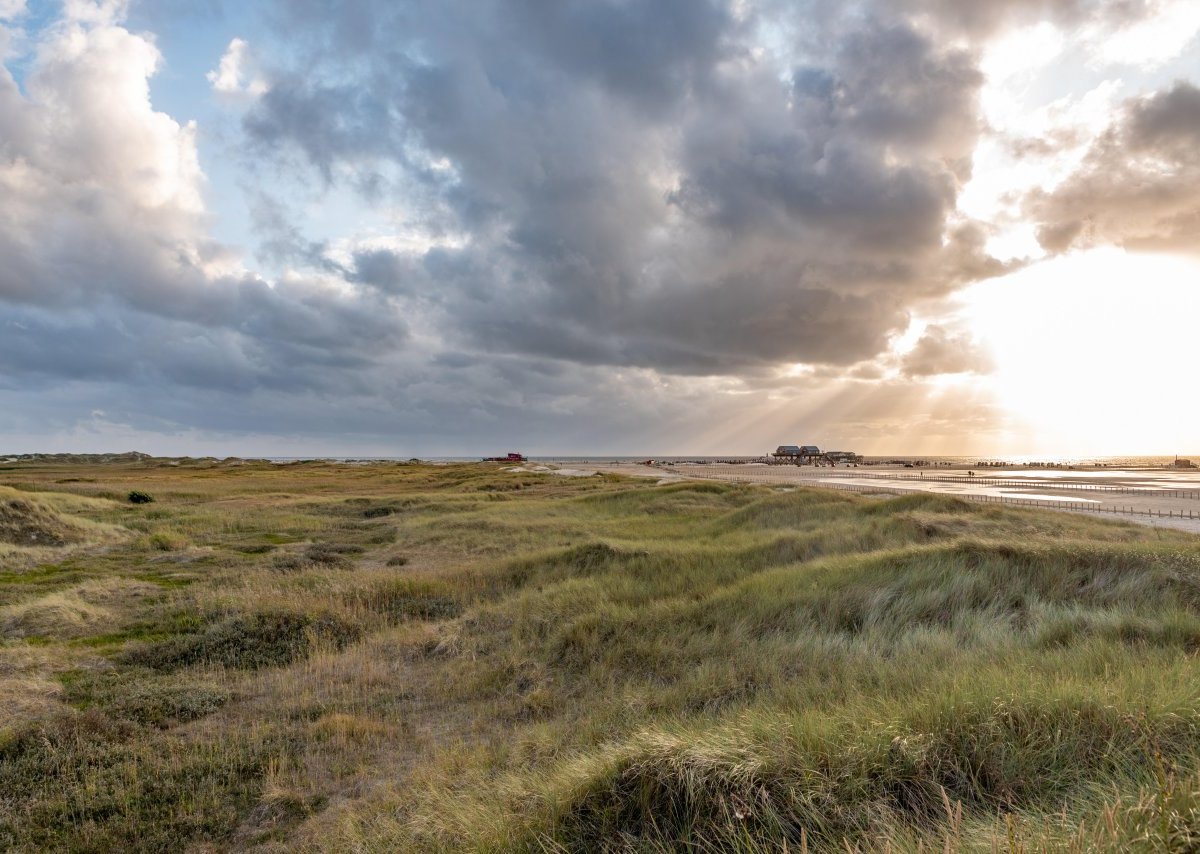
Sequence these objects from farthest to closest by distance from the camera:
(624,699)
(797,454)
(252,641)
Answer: (797,454), (252,641), (624,699)

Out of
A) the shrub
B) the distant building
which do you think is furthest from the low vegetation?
the distant building

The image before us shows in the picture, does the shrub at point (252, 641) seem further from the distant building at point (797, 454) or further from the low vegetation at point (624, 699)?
the distant building at point (797, 454)

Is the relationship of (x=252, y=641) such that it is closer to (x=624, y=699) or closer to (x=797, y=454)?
(x=624, y=699)

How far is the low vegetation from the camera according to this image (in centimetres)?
448

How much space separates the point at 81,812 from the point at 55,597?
12.0 meters

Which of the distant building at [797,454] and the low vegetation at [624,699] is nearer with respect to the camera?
the low vegetation at [624,699]

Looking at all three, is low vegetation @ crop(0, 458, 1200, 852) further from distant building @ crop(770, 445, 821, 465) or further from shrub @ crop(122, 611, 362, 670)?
distant building @ crop(770, 445, 821, 465)

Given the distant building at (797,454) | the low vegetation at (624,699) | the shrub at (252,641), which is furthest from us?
the distant building at (797,454)

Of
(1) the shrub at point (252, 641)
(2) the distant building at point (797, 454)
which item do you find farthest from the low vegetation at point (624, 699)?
(2) the distant building at point (797, 454)

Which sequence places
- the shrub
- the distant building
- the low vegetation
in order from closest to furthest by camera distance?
the low vegetation
the shrub
the distant building

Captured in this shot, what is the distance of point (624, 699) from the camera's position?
8531mm

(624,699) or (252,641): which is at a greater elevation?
(624,699)

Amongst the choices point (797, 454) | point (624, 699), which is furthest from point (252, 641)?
point (797, 454)

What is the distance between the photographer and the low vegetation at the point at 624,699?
4480 mm
